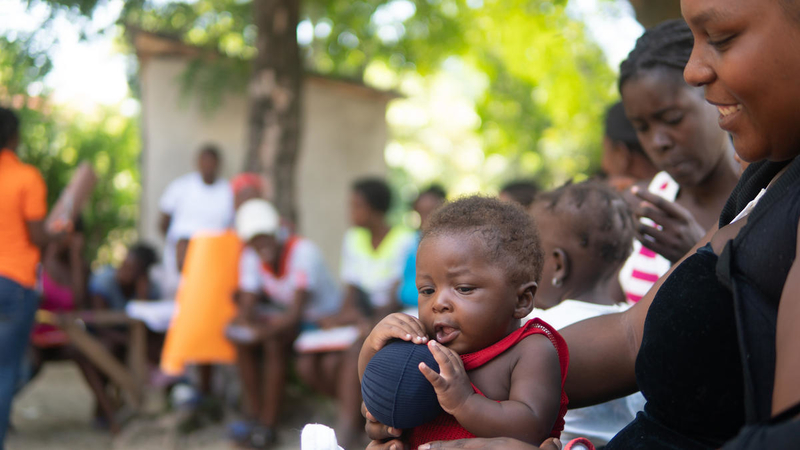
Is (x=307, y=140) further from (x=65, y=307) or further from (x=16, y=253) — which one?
(x=16, y=253)

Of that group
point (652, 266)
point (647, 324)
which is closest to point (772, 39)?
point (647, 324)

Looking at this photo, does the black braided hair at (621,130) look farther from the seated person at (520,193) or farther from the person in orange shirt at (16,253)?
the person in orange shirt at (16,253)

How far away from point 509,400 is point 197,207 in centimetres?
698

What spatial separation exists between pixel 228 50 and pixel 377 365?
8511 millimetres

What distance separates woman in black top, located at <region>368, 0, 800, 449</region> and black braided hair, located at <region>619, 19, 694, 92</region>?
3.88ft

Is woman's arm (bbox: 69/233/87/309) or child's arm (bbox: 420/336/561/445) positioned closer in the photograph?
child's arm (bbox: 420/336/561/445)

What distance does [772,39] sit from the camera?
1338 millimetres

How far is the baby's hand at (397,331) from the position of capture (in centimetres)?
173

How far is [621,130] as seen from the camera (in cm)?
442

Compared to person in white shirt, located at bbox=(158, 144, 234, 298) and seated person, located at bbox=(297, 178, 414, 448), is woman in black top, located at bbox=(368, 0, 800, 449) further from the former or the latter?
person in white shirt, located at bbox=(158, 144, 234, 298)

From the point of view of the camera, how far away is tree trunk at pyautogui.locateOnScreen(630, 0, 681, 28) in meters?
5.02

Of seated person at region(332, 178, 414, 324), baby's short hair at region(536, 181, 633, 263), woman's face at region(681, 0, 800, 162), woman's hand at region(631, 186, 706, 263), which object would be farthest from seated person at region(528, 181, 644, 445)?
seated person at region(332, 178, 414, 324)

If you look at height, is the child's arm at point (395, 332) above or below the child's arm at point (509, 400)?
above

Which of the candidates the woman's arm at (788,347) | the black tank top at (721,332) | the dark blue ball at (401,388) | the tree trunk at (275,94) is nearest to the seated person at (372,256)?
the tree trunk at (275,94)
